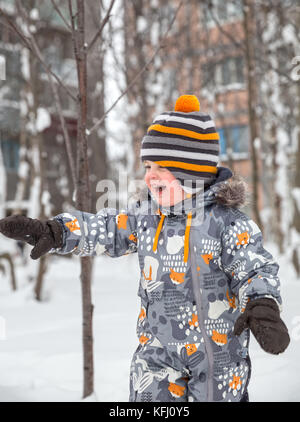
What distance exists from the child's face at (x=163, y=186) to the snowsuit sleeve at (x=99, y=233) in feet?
0.52

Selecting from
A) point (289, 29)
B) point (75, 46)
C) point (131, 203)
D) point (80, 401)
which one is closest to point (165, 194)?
point (131, 203)

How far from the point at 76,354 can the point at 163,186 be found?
179 cm

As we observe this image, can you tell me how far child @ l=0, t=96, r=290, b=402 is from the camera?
152cm

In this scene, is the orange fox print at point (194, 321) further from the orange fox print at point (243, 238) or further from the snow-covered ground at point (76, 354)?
the snow-covered ground at point (76, 354)

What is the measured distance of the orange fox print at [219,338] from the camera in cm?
153

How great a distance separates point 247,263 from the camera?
1486 mm

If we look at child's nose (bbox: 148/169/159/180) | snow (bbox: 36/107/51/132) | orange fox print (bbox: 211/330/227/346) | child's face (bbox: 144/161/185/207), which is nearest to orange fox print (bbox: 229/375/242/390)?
orange fox print (bbox: 211/330/227/346)

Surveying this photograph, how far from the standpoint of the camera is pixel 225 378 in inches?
59.8

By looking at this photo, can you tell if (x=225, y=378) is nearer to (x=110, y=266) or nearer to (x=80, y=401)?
(x=80, y=401)
